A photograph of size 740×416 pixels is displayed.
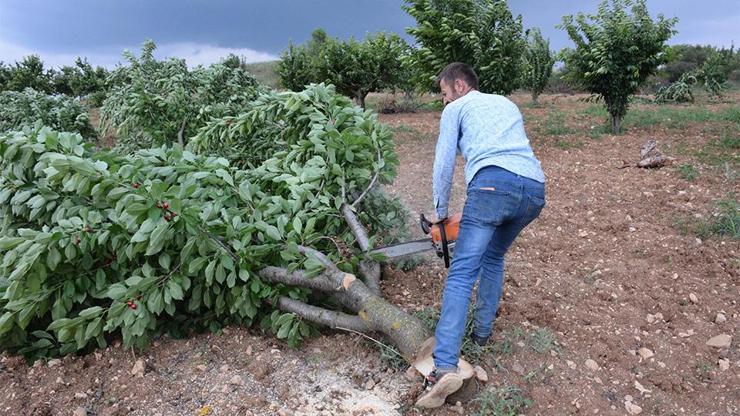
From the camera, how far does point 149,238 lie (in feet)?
7.29

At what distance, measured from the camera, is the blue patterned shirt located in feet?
7.07

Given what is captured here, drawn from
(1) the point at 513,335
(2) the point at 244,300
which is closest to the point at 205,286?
(2) the point at 244,300

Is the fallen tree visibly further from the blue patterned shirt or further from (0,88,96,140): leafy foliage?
(0,88,96,140): leafy foliage

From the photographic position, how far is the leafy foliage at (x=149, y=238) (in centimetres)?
221

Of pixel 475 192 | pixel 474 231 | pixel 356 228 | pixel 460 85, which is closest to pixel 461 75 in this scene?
pixel 460 85

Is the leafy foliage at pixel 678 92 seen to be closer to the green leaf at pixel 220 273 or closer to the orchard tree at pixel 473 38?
the orchard tree at pixel 473 38

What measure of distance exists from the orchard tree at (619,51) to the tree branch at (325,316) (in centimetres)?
667

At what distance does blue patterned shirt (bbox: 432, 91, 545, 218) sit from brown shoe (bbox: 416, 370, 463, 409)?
2.45 ft

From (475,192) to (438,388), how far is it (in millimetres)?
810

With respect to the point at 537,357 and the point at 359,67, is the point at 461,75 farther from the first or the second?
the point at 359,67

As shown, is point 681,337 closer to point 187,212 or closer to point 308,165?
point 308,165

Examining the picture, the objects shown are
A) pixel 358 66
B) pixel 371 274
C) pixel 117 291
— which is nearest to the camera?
pixel 117 291

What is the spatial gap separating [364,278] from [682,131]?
7390 mm

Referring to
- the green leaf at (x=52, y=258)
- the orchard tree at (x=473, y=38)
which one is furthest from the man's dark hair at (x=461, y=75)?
the orchard tree at (x=473, y=38)
